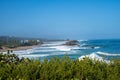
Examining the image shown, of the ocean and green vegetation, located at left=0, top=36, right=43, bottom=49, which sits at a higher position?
green vegetation, located at left=0, top=36, right=43, bottom=49

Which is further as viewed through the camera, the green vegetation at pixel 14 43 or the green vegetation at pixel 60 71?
the green vegetation at pixel 14 43

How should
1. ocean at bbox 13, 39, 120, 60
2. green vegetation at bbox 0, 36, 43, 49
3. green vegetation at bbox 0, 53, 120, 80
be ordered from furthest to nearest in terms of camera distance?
green vegetation at bbox 0, 36, 43, 49
ocean at bbox 13, 39, 120, 60
green vegetation at bbox 0, 53, 120, 80

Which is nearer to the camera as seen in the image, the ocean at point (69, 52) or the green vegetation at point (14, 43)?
the ocean at point (69, 52)

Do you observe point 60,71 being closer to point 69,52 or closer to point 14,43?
point 69,52

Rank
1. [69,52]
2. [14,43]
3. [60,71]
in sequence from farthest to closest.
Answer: [14,43] < [69,52] < [60,71]

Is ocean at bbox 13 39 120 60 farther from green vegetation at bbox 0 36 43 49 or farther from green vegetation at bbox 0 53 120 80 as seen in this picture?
green vegetation at bbox 0 36 43 49

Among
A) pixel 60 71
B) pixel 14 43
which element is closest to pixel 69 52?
pixel 14 43

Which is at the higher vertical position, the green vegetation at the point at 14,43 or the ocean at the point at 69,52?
the green vegetation at the point at 14,43

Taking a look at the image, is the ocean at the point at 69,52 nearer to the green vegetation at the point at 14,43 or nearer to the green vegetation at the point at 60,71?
the green vegetation at the point at 60,71

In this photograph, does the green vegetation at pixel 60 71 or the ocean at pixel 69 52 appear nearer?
the green vegetation at pixel 60 71

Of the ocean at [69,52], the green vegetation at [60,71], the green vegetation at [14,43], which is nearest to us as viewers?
the green vegetation at [60,71]

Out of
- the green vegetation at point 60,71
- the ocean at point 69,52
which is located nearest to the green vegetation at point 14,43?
the ocean at point 69,52

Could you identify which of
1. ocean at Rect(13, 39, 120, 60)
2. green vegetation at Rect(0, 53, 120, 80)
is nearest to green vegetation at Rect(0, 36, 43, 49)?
ocean at Rect(13, 39, 120, 60)

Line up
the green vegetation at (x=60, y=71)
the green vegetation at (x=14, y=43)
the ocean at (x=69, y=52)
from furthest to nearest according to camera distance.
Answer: the green vegetation at (x=14, y=43), the ocean at (x=69, y=52), the green vegetation at (x=60, y=71)
